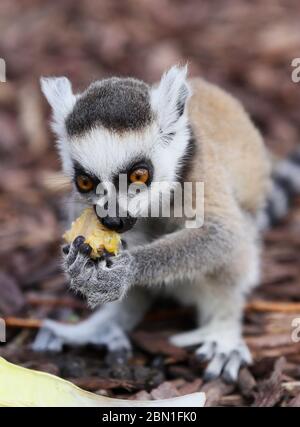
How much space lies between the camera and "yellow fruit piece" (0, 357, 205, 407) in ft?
11.9

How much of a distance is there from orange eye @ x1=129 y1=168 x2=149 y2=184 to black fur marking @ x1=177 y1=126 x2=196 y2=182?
0.39m

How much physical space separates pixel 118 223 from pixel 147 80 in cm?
413

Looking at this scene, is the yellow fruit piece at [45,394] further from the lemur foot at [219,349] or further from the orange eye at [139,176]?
the orange eye at [139,176]

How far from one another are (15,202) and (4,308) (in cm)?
163

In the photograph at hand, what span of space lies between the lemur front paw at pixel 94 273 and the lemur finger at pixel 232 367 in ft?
3.42

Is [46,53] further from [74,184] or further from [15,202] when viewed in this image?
[74,184]

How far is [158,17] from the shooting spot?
9.13 metres

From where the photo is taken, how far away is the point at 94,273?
13.4 ft

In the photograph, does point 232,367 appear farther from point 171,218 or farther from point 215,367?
point 171,218

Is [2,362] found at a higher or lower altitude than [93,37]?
lower

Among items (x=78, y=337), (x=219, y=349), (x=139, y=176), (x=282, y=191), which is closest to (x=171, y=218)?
(x=139, y=176)

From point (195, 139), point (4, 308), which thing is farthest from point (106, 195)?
point (4, 308)

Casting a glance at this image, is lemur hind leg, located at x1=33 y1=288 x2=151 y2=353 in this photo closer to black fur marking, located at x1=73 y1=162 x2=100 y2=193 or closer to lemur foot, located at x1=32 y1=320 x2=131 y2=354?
lemur foot, located at x1=32 y1=320 x2=131 y2=354

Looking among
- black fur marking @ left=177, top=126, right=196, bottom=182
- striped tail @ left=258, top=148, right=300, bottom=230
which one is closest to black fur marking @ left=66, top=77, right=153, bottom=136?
black fur marking @ left=177, top=126, right=196, bottom=182
